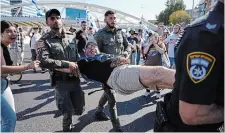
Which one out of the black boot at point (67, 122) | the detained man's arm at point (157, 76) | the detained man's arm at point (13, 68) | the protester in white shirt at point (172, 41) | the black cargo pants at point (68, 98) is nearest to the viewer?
the detained man's arm at point (157, 76)

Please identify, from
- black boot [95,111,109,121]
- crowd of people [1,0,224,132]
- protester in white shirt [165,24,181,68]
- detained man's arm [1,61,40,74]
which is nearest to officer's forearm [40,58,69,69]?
crowd of people [1,0,224,132]

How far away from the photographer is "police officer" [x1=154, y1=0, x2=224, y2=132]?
1.08 m

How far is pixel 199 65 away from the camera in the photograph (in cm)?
110

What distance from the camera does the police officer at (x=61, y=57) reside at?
3111 mm

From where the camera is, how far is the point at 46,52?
3.04m

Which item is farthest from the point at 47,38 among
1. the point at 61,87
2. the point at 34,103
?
the point at 34,103

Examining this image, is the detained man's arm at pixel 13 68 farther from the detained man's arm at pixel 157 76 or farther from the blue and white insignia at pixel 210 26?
the blue and white insignia at pixel 210 26

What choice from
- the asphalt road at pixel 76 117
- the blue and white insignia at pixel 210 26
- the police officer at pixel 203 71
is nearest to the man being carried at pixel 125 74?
the police officer at pixel 203 71

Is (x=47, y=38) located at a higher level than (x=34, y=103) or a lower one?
higher

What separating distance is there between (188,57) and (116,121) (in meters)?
2.55

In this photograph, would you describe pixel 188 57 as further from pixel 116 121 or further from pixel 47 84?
pixel 47 84

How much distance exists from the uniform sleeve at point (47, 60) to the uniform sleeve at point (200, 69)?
178 centimetres

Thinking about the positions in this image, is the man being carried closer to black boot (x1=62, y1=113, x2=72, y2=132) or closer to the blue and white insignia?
the blue and white insignia

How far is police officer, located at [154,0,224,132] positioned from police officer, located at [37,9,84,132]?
82.0 inches
